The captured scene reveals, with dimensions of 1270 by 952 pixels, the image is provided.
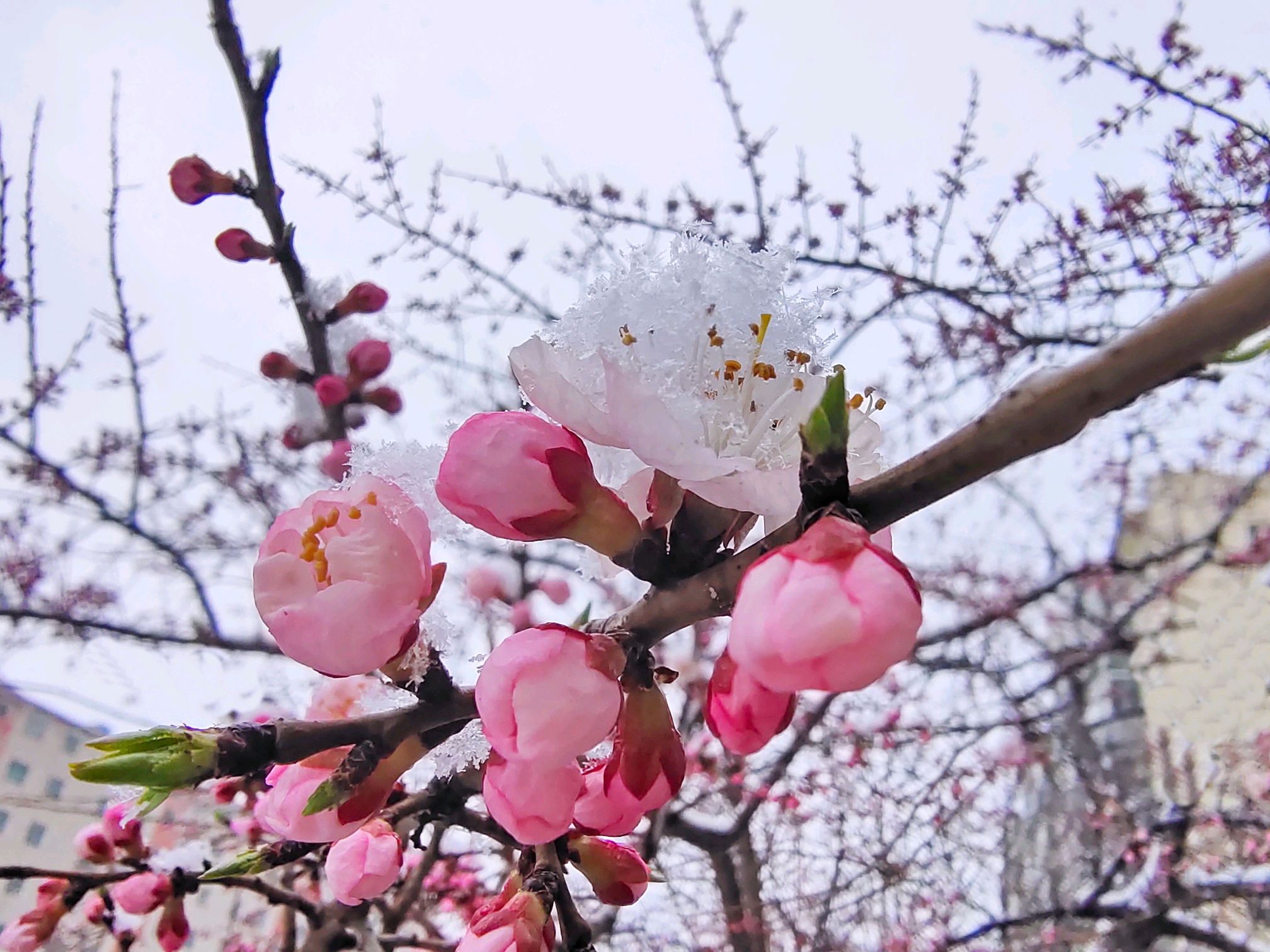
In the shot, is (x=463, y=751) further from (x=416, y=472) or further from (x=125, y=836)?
(x=125, y=836)

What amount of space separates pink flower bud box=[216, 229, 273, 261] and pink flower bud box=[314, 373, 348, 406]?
1.00ft

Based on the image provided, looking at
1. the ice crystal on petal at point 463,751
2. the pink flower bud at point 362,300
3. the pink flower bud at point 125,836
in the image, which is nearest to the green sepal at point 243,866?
the ice crystal on petal at point 463,751

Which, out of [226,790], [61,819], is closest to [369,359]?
[226,790]

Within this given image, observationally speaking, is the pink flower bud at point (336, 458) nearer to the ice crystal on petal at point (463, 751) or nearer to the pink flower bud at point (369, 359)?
the pink flower bud at point (369, 359)

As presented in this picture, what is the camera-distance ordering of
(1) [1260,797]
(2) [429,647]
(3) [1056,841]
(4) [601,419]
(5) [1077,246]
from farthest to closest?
(3) [1056,841], (1) [1260,797], (5) [1077,246], (2) [429,647], (4) [601,419]

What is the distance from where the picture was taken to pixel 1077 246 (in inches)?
95.3

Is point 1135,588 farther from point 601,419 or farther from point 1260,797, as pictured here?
point 601,419

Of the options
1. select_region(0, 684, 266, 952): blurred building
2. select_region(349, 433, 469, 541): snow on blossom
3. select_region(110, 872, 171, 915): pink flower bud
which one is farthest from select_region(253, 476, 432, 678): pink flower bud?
select_region(0, 684, 266, 952): blurred building

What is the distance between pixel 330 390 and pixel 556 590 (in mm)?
1671

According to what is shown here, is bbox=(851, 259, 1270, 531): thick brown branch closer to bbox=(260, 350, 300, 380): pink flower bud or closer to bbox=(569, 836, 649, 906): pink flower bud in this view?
bbox=(569, 836, 649, 906): pink flower bud

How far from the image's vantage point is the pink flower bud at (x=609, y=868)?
2.47ft

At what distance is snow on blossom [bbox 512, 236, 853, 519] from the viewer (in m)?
0.50

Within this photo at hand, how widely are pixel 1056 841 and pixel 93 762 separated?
5411 mm

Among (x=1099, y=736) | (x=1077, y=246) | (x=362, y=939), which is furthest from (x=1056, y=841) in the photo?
(x=362, y=939)
